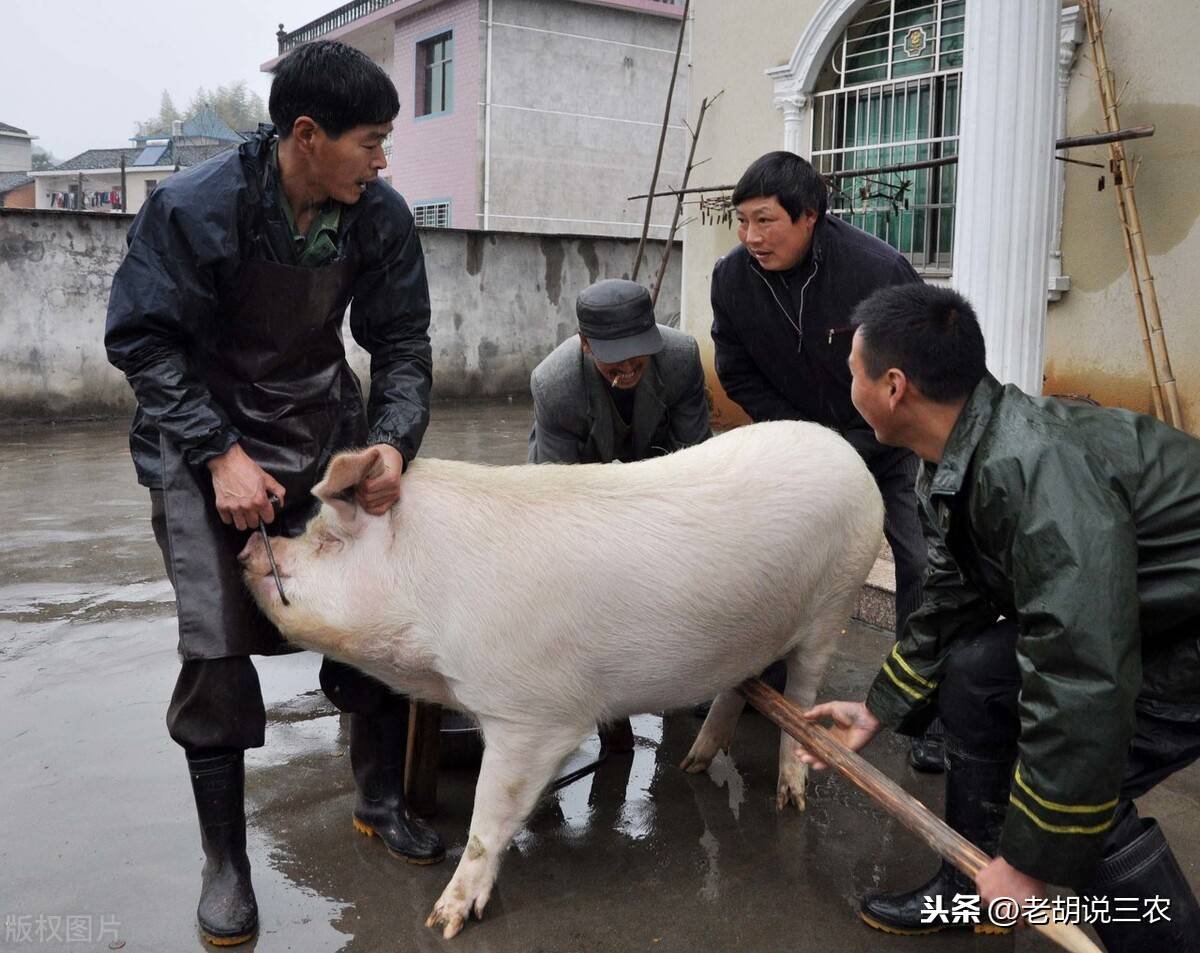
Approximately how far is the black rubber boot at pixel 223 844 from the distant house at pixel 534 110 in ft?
62.3

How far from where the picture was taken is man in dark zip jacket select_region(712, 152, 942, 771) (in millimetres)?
3574

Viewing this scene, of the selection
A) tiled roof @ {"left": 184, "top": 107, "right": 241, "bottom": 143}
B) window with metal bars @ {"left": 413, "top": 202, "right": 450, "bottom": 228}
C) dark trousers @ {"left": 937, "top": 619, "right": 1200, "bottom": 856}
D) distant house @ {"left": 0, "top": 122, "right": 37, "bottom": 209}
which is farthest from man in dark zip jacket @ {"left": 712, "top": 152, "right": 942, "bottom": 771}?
tiled roof @ {"left": 184, "top": 107, "right": 241, "bottom": 143}

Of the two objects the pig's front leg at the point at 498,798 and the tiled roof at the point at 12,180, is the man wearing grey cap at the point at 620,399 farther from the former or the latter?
the tiled roof at the point at 12,180

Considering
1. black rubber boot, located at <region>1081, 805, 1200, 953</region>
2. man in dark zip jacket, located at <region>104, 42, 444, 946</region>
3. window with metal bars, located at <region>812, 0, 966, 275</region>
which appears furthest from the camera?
window with metal bars, located at <region>812, 0, 966, 275</region>

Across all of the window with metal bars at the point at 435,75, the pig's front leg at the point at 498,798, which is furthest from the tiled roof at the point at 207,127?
the pig's front leg at the point at 498,798

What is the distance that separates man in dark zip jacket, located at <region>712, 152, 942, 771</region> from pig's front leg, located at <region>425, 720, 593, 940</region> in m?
1.46

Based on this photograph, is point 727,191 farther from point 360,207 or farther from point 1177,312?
point 360,207

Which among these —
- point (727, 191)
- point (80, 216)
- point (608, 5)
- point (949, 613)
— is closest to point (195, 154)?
point (608, 5)

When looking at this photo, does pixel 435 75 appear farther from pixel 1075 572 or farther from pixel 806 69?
pixel 1075 572

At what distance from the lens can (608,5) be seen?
71.1 ft

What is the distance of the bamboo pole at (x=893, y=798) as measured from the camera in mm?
1978

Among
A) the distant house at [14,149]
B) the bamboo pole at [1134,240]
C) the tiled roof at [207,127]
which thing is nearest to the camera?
→ the bamboo pole at [1134,240]

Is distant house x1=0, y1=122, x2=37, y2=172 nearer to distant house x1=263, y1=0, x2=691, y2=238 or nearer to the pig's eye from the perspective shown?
distant house x1=263, y1=0, x2=691, y2=238

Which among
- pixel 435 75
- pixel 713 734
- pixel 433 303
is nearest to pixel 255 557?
pixel 713 734
